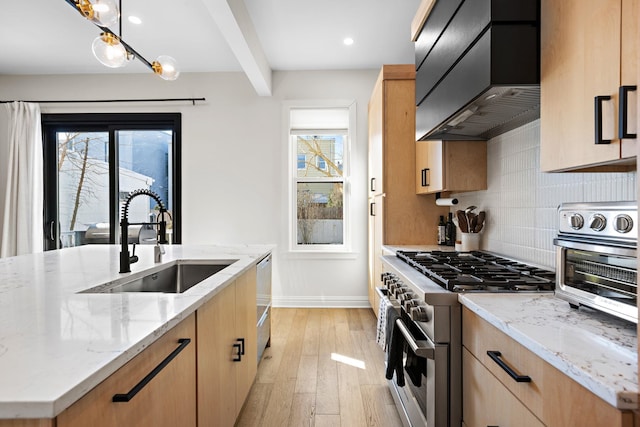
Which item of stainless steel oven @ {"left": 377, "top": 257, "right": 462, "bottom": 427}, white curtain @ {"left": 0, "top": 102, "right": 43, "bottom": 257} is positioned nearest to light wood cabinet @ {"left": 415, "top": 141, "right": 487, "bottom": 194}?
stainless steel oven @ {"left": 377, "top": 257, "right": 462, "bottom": 427}

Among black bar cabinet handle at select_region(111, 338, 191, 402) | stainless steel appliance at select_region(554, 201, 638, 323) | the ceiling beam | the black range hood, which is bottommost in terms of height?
black bar cabinet handle at select_region(111, 338, 191, 402)

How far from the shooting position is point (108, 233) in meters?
4.46

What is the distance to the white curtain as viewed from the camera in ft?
13.8

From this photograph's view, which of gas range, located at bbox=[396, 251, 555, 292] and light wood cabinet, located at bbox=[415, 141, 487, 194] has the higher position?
light wood cabinet, located at bbox=[415, 141, 487, 194]

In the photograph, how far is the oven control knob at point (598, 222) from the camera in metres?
0.98

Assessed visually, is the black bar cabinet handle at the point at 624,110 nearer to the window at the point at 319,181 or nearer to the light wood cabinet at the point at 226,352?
the light wood cabinet at the point at 226,352

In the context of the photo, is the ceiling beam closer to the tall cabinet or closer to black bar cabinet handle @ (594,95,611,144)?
the tall cabinet

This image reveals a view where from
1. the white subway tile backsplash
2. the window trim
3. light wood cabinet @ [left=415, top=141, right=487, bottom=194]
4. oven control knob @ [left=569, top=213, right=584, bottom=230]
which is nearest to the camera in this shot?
oven control knob @ [left=569, top=213, right=584, bottom=230]

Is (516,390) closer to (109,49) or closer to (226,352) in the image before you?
(226,352)

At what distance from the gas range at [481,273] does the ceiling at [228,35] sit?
6.75 feet

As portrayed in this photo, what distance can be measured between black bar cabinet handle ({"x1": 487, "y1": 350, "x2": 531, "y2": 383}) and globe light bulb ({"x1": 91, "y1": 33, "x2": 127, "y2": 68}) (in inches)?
91.6

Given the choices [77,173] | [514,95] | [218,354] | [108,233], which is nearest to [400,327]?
[218,354]

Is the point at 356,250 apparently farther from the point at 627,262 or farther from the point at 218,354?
the point at 627,262

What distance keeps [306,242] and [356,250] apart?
609 mm
